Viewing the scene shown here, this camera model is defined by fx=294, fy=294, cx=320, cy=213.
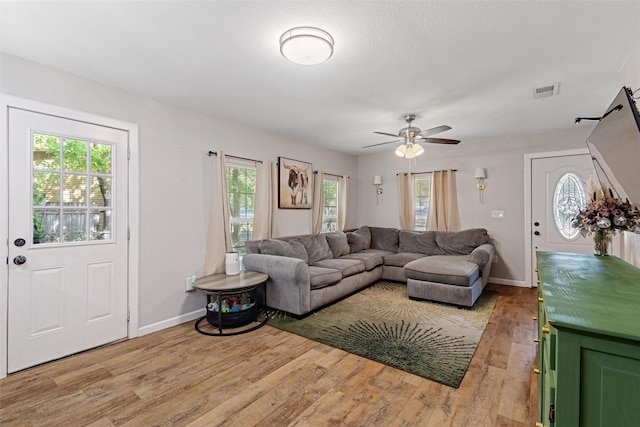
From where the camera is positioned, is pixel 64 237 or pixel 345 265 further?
pixel 345 265

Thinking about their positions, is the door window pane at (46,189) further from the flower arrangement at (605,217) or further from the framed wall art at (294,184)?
the flower arrangement at (605,217)

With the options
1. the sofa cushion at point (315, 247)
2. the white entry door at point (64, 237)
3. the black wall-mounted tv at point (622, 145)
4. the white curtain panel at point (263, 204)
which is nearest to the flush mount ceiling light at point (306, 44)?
the black wall-mounted tv at point (622, 145)

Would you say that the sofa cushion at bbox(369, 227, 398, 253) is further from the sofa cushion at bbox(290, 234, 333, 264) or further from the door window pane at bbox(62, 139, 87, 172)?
the door window pane at bbox(62, 139, 87, 172)

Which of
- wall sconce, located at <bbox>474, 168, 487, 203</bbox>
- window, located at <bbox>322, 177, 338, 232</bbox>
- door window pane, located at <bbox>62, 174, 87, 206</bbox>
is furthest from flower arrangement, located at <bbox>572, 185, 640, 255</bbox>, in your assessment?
door window pane, located at <bbox>62, 174, 87, 206</bbox>

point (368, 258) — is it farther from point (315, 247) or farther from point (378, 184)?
point (378, 184)

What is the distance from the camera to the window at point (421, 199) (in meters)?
5.50

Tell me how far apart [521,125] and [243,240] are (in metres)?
4.14

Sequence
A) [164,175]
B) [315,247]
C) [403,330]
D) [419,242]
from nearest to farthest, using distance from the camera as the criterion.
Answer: [403,330] → [164,175] → [315,247] → [419,242]

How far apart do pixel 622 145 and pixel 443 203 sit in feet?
12.5

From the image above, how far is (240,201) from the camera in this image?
3996mm

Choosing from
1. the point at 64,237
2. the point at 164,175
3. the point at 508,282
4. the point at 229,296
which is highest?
the point at 164,175

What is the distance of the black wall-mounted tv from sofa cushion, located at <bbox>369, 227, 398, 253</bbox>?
12.0 ft

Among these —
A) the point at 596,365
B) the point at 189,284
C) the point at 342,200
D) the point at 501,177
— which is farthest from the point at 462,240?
the point at 596,365

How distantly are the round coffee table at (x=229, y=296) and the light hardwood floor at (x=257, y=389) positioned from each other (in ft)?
1.07
